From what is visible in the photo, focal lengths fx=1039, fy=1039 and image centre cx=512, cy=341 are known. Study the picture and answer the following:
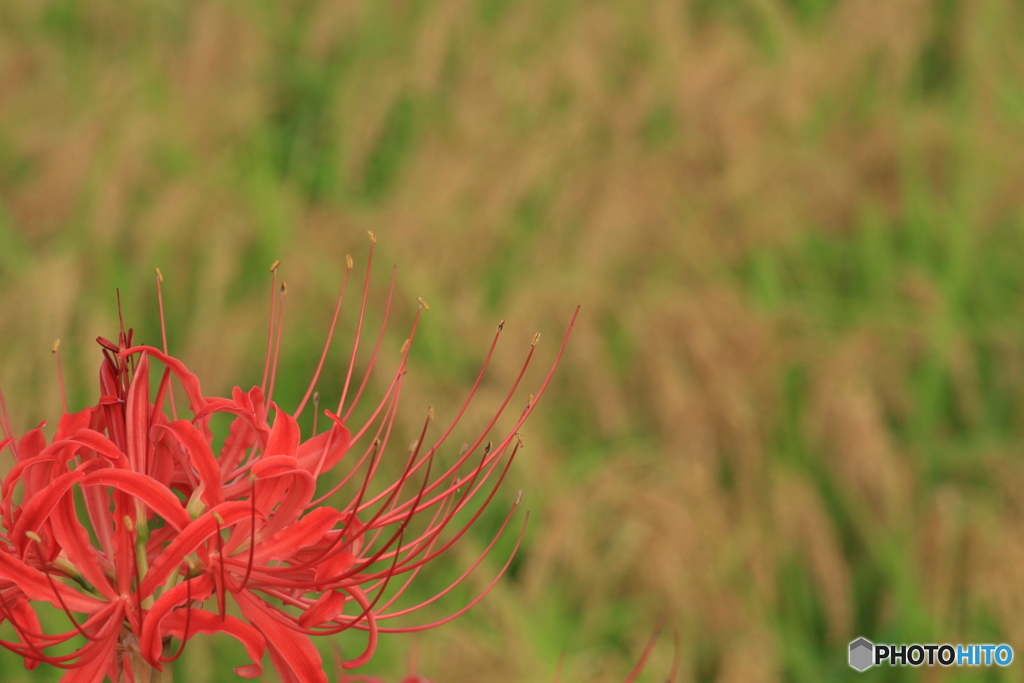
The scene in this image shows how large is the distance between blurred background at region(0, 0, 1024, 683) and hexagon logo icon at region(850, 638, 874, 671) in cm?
4

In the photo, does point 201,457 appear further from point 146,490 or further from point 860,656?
point 860,656

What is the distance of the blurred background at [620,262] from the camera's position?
208 centimetres

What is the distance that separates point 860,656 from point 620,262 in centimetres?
106

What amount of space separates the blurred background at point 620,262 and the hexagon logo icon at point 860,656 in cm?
4

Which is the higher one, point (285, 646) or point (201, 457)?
point (201, 457)

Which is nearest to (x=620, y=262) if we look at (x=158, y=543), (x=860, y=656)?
(x=860, y=656)

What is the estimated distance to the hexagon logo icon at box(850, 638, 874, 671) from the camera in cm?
201

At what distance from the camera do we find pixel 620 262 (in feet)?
8.45

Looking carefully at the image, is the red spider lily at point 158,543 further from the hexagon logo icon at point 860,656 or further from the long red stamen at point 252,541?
the hexagon logo icon at point 860,656

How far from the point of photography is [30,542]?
2.19 ft

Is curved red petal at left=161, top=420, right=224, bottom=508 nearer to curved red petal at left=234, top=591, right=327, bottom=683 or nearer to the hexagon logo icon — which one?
curved red petal at left=234, top=591, right=327, bottom=683

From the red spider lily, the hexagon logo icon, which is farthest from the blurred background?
the red spider lily

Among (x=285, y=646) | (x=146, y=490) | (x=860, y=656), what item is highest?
(x=146, y=490)

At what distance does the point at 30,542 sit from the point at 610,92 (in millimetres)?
2623
